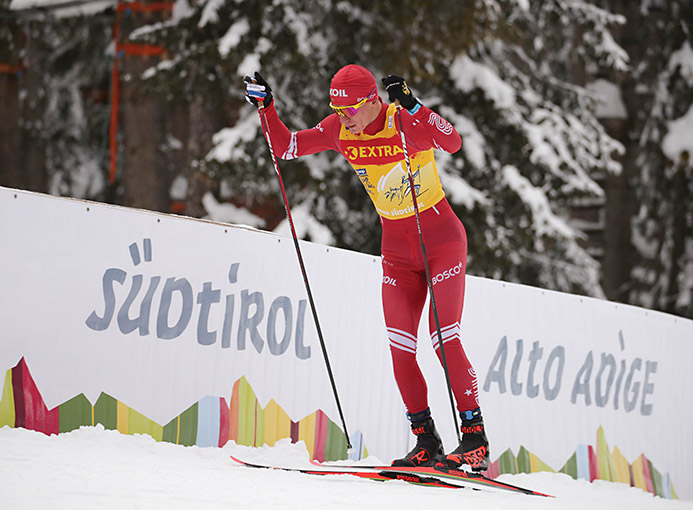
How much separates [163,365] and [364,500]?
5.37 ft

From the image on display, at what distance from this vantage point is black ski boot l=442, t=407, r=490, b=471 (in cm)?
425

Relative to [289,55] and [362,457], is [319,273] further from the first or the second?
[289,55]

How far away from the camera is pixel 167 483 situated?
11.2 feet

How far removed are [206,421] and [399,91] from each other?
6.72 ft

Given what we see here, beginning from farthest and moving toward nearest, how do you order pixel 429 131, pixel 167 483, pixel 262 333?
1. pixel 262 333
2. pixel 429 131
3. pixel 167 483

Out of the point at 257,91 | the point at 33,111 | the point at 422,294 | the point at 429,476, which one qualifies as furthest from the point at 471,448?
the point at 33,111

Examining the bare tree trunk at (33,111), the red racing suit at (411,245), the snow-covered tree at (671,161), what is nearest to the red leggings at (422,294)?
the red racing suit at (411,245)

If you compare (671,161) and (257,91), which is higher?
(671,161)

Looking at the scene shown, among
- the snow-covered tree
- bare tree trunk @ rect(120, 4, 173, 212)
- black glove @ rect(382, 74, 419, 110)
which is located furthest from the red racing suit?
the snow-covered tree

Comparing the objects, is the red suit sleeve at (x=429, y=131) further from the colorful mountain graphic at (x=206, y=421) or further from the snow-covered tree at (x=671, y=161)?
the snow-covered tree at (x=671, y=161)

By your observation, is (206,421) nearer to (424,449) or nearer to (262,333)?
(262,333)

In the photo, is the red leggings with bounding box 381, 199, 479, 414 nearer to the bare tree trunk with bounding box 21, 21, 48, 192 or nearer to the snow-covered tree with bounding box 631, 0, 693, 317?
the snow-covered tree with bounding box 631, 0, 693, 317

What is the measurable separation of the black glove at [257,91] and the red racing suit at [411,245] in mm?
349

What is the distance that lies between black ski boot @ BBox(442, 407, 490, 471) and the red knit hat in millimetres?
1629
